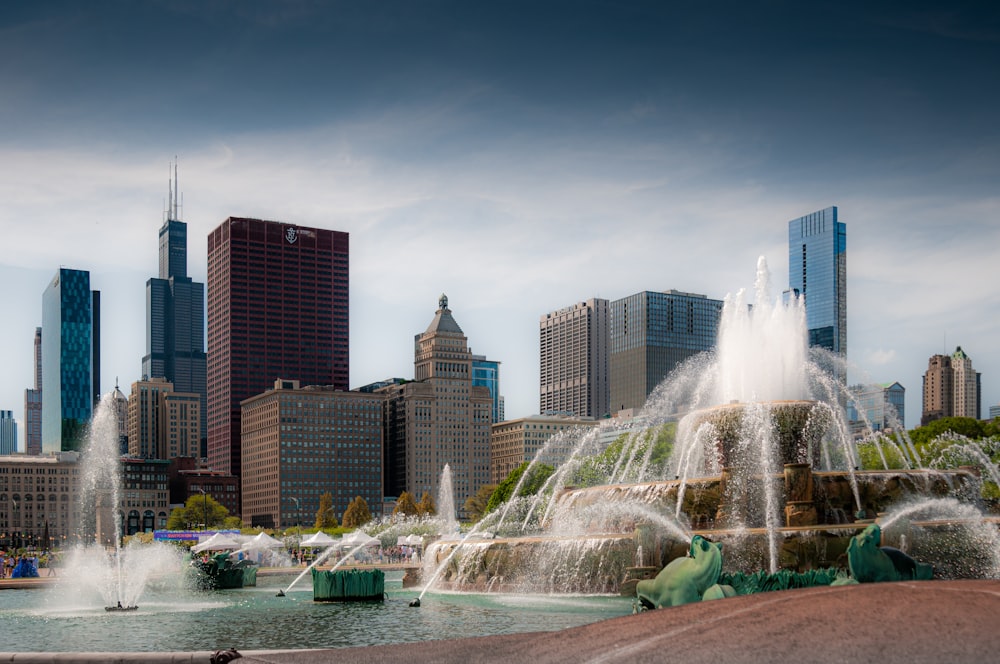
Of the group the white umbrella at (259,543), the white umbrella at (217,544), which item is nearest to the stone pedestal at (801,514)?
the white umbrella at (259,543)

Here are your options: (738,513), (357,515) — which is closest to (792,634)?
(738,513)

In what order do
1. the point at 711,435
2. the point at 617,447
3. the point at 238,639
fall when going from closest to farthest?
the point at 238,639 < the point at 711,435 < the point at 617,447

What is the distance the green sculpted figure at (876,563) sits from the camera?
17312mm

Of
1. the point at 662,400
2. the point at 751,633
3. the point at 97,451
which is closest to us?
the point at 751,633

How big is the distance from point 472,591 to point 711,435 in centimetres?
1137

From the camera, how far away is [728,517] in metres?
35.1

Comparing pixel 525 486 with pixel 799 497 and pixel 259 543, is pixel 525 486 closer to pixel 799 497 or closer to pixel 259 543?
pixel 259 543

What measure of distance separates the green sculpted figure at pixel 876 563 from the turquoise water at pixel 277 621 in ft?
24.0

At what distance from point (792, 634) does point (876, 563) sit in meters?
10.8

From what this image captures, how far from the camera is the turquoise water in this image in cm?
2308

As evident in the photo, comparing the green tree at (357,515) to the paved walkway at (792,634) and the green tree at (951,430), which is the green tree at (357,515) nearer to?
the green tree at (951,430)

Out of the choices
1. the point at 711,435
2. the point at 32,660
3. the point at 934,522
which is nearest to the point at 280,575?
the point at 711,435

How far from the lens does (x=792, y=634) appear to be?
7.56m

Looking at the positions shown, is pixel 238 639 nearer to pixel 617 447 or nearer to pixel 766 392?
pixel 766 392
